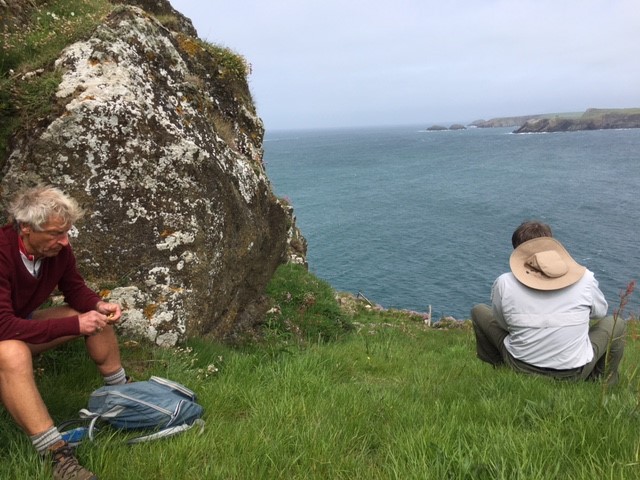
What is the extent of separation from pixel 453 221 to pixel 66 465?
159ft

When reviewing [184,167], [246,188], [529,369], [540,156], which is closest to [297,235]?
[246,188]

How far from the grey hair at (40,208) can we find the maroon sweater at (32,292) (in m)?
0.22

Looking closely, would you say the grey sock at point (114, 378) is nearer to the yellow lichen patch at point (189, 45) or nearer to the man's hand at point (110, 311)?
the man's hand at point (110, 311)

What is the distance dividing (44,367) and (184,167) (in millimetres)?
3050

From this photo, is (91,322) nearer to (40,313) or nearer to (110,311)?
(110,311)

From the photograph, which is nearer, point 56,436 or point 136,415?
point 56,436

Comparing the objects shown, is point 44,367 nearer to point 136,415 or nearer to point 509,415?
point 136,415

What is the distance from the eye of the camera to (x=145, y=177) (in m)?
6.30

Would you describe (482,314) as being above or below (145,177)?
below

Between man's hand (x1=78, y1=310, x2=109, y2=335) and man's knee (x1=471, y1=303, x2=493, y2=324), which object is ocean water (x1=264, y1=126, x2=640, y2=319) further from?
man's hand (x1=78, y1=310, x2=109, y2=335)

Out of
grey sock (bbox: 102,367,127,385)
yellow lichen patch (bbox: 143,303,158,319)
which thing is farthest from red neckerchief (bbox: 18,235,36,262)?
yellow lichen patch (bbox: 143,303,158,319)

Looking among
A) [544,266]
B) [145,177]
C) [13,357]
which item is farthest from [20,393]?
[544,266]

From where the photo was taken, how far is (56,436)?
11.0 feet

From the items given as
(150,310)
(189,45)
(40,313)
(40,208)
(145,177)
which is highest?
(189,45)
